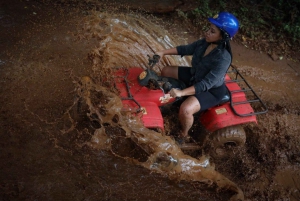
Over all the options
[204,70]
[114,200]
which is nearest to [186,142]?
[204,70]

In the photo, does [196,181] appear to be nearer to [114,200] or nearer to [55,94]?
[114,200]

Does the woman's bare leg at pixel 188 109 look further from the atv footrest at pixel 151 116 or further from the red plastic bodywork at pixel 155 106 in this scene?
the atv footrest at pixel 151 116

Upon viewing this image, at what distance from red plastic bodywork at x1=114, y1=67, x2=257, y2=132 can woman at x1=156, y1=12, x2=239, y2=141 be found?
0.20 metres

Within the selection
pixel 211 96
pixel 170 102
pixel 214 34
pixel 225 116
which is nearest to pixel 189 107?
pixel 170 102

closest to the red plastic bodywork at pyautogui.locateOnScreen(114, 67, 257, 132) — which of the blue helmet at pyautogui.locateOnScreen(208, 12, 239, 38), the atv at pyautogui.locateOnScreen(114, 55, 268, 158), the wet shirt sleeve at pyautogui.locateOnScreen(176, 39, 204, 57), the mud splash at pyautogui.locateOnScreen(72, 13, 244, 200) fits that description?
the atv at pyautogui.locateOnScreen(114, 55, 268, 158)

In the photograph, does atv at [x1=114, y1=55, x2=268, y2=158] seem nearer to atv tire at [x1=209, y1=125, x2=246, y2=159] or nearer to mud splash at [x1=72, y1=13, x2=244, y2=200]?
atv tire at [x1=209, y1=125, x2=246, y2=159]

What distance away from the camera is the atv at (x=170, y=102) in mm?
3969

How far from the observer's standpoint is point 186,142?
4.69 m

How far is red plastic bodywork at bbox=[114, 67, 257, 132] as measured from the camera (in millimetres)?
3955

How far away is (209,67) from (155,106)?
0.94 metres

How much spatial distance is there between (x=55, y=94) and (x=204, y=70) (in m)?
2.59

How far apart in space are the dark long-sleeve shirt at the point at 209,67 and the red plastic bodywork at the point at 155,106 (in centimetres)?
41

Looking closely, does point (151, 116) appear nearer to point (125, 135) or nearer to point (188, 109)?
point (125, 135)

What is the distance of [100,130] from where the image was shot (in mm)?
3914
